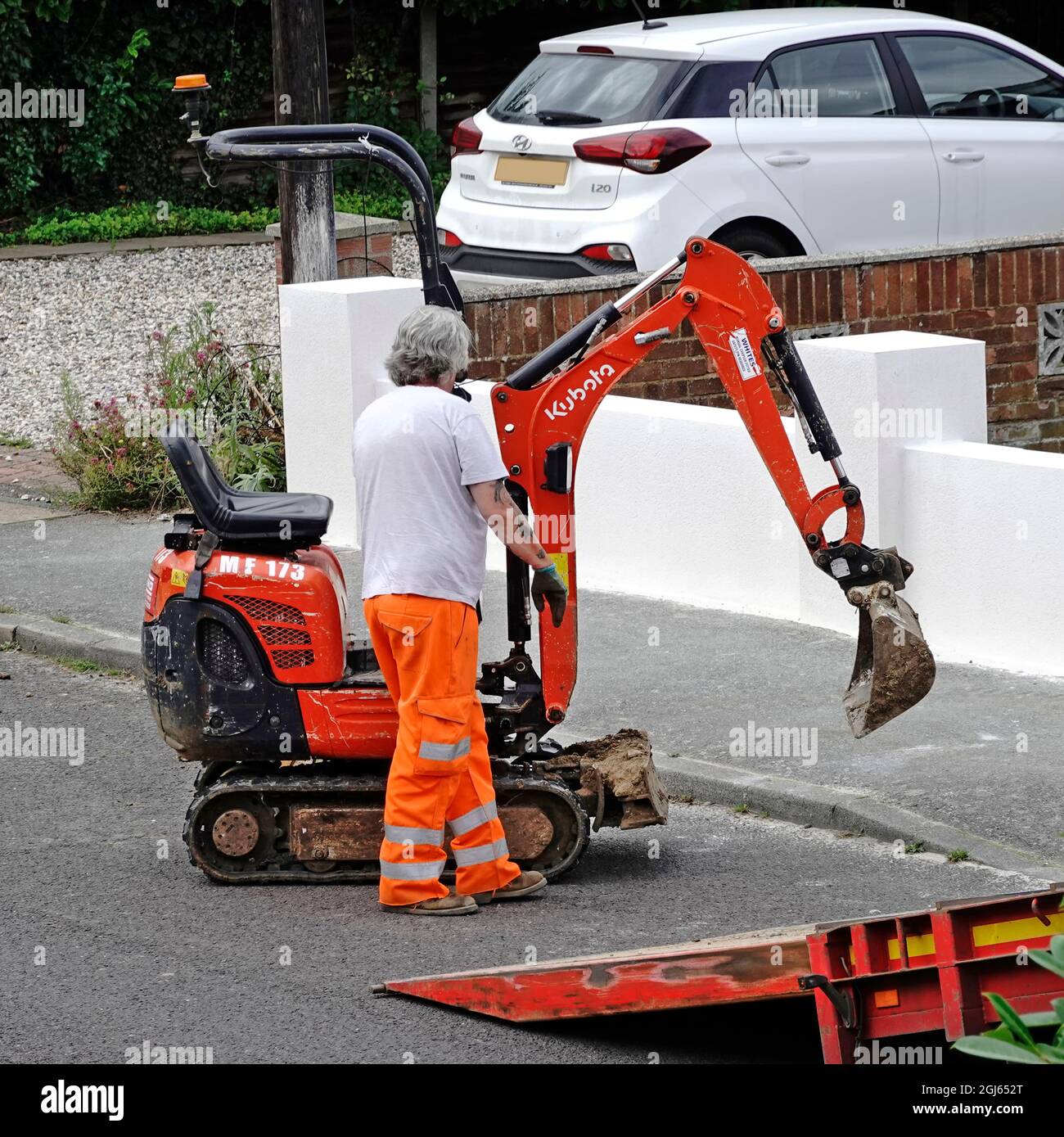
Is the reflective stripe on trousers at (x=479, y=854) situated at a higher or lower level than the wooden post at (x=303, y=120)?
lower

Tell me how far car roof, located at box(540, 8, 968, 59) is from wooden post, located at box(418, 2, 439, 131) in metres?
9.30

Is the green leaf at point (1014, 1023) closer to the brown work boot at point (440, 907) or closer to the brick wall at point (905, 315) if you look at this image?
the brown work boot at point (440, 907)

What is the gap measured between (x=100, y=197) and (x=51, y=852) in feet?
49.8

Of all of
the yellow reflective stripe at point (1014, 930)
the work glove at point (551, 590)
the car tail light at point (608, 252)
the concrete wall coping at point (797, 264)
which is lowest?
the yellow reflective stripe at point (1014, 930)

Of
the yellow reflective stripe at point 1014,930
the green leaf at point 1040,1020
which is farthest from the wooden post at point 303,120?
the green leaf at point 1040,1020

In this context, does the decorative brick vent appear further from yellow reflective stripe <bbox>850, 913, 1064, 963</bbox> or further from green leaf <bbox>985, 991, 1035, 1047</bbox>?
green leaf <bbox>985, 991, 1035, 1047</bbox>

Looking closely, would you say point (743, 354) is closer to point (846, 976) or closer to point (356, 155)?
point (356, 155)

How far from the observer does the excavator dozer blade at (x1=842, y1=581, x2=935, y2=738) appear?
252 inches

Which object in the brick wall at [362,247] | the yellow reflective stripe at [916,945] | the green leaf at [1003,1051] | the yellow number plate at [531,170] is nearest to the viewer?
the green leaf at [1003,1051]

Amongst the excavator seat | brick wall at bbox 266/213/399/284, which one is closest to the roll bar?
the excavator seat

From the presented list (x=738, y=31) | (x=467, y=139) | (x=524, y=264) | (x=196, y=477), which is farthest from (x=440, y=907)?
(x=738, y=31)

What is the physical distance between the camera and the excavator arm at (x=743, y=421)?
21.1ft

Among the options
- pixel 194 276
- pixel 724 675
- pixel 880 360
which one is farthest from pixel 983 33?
pixel 194 276

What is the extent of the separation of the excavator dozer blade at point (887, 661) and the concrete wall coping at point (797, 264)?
14.4ft
